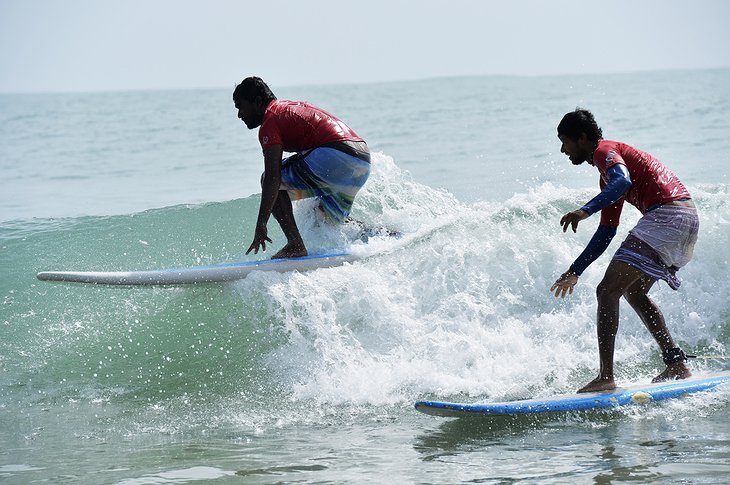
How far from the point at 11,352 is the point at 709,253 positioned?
5.48m

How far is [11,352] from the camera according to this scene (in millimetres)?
7262

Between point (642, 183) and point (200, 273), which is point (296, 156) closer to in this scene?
point (200, 273)

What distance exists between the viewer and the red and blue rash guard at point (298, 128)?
6.76 meters

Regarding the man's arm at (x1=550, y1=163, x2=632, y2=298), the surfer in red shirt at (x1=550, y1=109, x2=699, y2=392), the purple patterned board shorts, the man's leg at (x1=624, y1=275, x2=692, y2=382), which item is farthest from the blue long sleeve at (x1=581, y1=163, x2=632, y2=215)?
the man's leg at (x1=624, y1=275, x2=692, y2=382)

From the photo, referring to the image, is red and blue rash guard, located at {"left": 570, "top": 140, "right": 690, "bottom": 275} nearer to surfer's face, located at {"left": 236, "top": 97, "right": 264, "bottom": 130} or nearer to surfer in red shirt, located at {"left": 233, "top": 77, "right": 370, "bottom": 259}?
surfer in red shirt, located at {"left": 233, "top": 77, "right": 370, "bottom": 259}

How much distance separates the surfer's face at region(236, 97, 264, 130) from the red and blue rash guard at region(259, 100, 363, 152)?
79mm

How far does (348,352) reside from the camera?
6559 mm

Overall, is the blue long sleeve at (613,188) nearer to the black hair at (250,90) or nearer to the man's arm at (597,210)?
the man's arm at (597,210)

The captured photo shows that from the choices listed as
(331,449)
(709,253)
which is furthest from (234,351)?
(709,253)

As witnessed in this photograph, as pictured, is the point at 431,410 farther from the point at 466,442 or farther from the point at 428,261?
the point at 428,261

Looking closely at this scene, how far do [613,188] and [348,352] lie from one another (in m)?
2.30


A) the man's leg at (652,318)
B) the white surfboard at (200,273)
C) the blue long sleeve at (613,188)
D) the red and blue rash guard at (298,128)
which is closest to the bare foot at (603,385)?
the man's leg at (652,318)

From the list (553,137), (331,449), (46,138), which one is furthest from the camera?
(46,138)

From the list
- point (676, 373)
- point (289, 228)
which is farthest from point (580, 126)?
point (289, 228)
